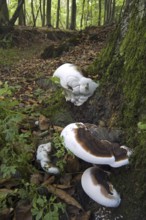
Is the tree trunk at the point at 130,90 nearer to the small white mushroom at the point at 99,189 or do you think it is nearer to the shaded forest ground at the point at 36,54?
the small white mushroom at the point at 99,189

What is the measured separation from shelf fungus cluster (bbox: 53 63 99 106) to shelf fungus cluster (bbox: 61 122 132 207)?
710mm

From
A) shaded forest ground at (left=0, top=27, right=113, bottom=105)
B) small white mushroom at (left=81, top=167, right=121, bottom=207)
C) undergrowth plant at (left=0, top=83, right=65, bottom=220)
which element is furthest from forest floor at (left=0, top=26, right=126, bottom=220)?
undergrowth plant at (left=0, top=83, right=65, bottom=220)

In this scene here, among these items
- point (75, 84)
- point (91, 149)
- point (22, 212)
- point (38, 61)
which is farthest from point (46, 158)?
point (38, 61)

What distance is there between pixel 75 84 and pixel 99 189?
1272 millimetres

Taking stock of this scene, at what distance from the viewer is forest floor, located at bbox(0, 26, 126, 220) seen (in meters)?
4.34

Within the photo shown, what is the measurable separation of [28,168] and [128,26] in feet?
6.47

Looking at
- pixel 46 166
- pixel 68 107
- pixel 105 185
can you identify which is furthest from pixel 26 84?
pixel 105 185

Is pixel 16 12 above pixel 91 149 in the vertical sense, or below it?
below

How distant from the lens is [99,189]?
2713mm

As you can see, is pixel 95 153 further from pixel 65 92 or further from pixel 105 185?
pixel 65 92

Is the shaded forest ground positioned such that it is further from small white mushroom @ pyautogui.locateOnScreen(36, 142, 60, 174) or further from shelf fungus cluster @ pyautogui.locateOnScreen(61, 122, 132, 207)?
shelf fungus cluster @ pyautogui.locateOnScreen(61, 122, 132, 207)

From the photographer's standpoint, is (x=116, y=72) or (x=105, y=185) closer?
(x=105, y=185)

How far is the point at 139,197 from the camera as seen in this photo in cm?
278

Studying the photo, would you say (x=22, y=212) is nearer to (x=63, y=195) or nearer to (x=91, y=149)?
(x=63, y=195)
